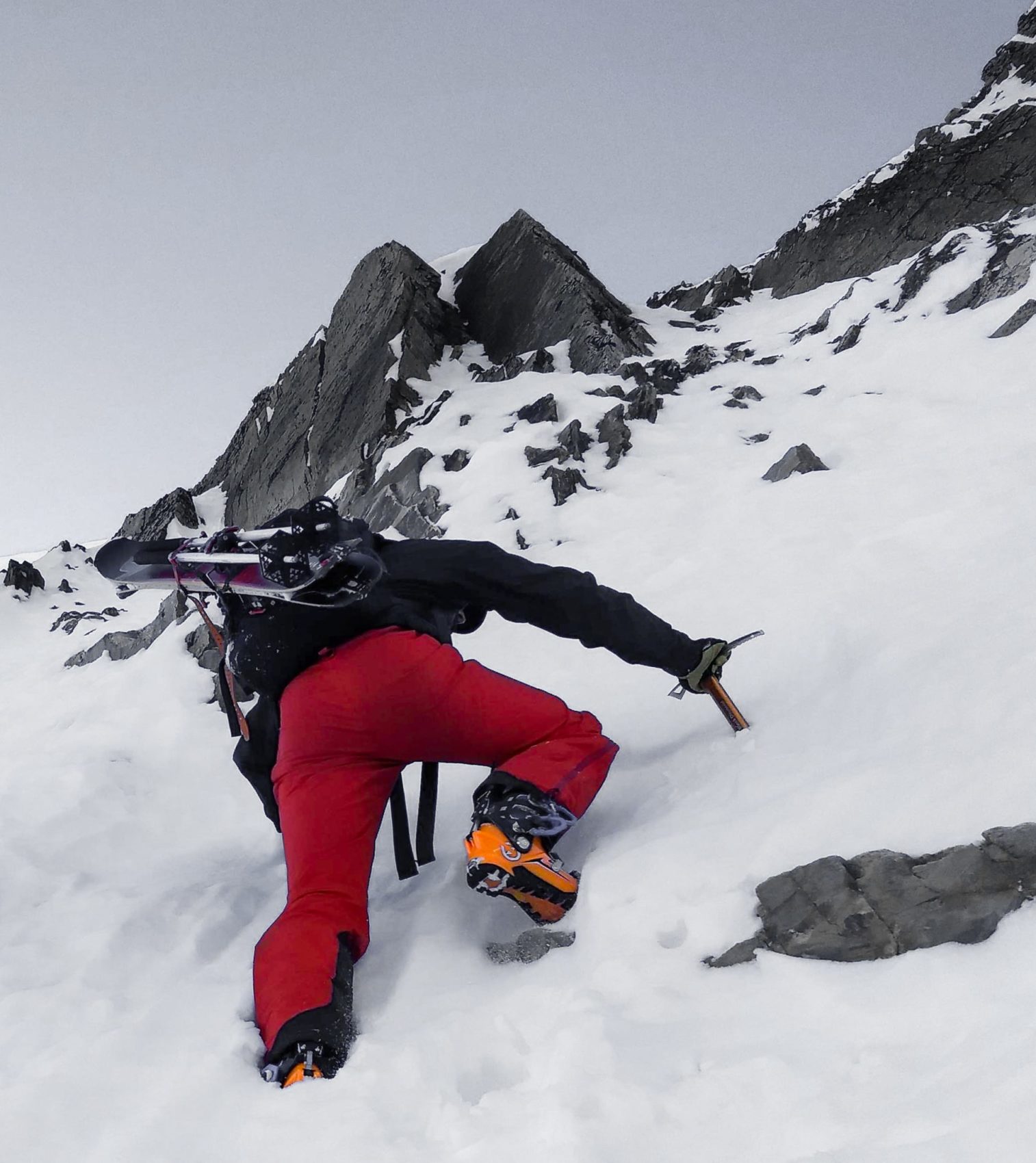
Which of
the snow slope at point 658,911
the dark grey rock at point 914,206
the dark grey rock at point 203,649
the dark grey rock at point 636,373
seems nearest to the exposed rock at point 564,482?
the snow slope at point 658,911

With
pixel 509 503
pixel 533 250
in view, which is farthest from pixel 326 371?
pixel 509 503

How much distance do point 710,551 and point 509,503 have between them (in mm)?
2800

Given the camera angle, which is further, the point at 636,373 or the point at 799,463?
the point at 636,373

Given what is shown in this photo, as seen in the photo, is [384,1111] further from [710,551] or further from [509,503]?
[509,503]

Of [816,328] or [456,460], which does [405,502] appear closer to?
[456,460]

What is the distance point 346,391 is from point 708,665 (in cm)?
1156

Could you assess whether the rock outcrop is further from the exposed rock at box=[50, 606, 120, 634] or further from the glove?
the glove

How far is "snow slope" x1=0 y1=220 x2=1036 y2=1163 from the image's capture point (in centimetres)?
146

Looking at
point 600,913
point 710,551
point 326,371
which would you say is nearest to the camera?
point 600,913

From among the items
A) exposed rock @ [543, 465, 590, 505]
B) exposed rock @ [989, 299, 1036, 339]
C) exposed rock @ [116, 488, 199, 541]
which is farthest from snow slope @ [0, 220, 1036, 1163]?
exposed rock @ [116, 488, 199, 541]

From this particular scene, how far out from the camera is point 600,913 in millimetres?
2141

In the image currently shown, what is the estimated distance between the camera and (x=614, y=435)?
8531 millimetres

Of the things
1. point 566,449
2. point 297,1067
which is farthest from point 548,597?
point 566,449

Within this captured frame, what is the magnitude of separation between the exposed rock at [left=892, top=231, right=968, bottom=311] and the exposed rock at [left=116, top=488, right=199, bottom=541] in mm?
11941
